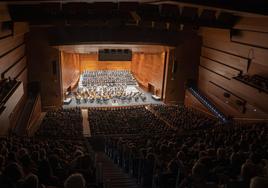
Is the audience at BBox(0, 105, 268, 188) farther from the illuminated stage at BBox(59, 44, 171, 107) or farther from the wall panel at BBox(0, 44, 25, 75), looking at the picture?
the illuminated stage at BBox(59, 44, 171, 107)

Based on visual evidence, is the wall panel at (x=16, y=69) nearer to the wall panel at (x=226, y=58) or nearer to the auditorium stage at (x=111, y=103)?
the auditorium stage at (x=111, y=103)

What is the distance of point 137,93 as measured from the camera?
2338cm

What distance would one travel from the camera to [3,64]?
1297cm

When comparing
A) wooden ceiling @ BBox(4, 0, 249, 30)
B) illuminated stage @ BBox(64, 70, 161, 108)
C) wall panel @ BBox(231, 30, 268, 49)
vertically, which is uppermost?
wooden ceiling @ BBox(4, 0, 249, 30)

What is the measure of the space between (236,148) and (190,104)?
14822 mm

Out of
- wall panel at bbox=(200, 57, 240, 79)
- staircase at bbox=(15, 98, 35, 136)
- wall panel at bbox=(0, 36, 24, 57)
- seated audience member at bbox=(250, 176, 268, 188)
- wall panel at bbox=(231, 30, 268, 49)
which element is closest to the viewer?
seated audience member at bbox=(250, 176, 268, 188)

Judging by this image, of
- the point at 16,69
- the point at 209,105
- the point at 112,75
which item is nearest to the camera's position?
the point at 16,69

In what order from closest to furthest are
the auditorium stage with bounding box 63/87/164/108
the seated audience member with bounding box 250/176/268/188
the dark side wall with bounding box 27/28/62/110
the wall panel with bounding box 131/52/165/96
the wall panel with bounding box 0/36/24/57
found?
the seated audience member with bounding box 250/176/268/188 → the wall panel with bounding box 0/36/24/57 → the dark side wall with bounding box 27/28/62/110 → the auditorium stage with bounding box 63/87/164/108 → the wall panel with bounding box 131/52/165/96

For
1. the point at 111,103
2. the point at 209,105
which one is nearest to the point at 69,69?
the point at 111,103

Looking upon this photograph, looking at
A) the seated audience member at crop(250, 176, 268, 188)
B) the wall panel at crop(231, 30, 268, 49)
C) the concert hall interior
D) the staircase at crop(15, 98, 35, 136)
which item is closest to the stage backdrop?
the concert hall interior

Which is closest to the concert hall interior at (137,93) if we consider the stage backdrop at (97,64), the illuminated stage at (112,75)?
the illuminated stage at (112,75)

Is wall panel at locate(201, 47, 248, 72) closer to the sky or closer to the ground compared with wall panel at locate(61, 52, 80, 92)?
closer to the sky

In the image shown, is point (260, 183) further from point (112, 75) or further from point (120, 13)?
point (112, 75)

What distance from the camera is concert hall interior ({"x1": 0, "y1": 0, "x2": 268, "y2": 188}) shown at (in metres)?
5.52
